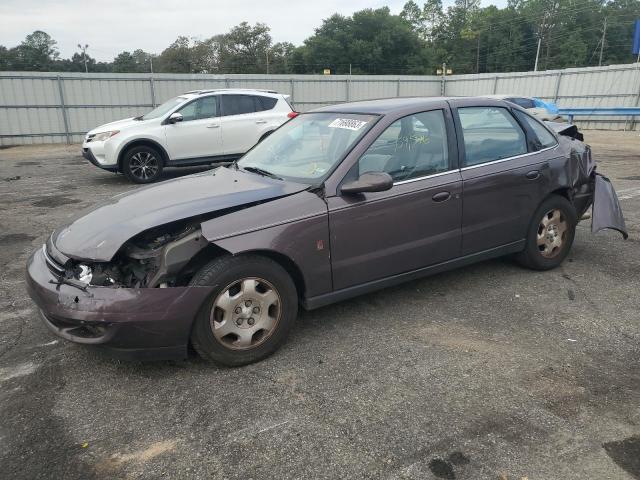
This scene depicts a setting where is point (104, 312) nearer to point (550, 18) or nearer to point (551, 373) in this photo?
point (551, 373)

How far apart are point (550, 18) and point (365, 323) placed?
85296 mm

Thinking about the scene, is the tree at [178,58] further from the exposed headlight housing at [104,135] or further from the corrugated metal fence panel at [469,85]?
the exposed headlight housing at [104,135]

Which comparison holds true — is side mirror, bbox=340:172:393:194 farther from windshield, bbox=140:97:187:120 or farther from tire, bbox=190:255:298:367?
windshield, bbox=140:97:187:120

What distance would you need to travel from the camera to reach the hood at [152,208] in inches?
123

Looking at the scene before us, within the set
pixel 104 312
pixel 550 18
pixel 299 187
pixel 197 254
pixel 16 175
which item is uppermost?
pixel 550 18

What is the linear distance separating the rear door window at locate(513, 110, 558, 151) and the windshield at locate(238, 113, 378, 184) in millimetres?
1686

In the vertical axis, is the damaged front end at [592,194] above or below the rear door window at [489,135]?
below

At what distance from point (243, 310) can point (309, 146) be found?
5.06 ft

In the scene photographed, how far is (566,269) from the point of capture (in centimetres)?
489

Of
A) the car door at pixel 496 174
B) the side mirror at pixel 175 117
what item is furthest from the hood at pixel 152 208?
the side mirror at pixel 175 117

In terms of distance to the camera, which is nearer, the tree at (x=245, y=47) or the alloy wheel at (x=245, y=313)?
the alloy wheel at (x=245, y=313)

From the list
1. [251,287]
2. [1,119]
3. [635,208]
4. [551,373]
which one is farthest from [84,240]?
[1,119]

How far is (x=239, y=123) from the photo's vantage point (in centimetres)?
1089

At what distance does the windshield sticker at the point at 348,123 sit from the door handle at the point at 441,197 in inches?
30.8
